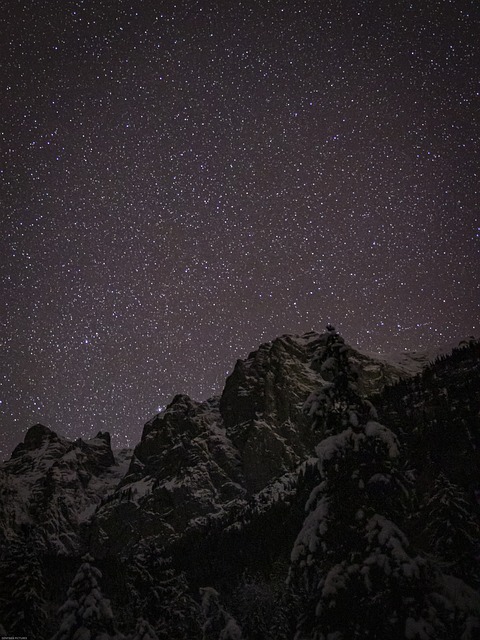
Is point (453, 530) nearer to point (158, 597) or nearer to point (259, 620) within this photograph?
point (158, 597)

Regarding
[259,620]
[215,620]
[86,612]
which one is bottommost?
[259,620]

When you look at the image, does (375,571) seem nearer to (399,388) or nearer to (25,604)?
(25,604)

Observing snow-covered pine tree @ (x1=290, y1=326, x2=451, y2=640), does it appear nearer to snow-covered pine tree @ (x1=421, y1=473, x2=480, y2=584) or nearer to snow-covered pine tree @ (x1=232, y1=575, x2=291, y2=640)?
snow-covered pine tree @ (x1=421, y1=473, x2=480, y2=584)

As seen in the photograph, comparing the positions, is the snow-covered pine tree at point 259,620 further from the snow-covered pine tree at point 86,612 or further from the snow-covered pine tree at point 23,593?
the snow-covered pine tree at point 86,612

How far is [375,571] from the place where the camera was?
898 cm

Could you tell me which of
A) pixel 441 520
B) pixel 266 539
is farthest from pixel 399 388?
pixel 441 520

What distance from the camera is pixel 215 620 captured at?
22.8 meters

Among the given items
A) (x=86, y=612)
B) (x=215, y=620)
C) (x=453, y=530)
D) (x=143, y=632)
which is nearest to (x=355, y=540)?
(x=86, y=612)

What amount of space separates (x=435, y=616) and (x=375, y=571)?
1209mm

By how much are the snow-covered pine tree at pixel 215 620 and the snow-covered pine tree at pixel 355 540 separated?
12.7 m

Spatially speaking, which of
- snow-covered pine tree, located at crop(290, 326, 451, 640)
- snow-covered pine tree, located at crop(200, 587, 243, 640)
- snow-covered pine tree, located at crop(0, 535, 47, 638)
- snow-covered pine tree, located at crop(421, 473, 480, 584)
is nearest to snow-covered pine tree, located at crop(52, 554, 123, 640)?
snow-covered pine tree, located at crop(200, 587, 243, 640)

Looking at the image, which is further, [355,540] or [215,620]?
[215,620]

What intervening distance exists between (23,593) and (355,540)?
18.8 metres

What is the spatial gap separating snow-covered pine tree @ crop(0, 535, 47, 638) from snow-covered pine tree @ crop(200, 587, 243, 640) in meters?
7.81
